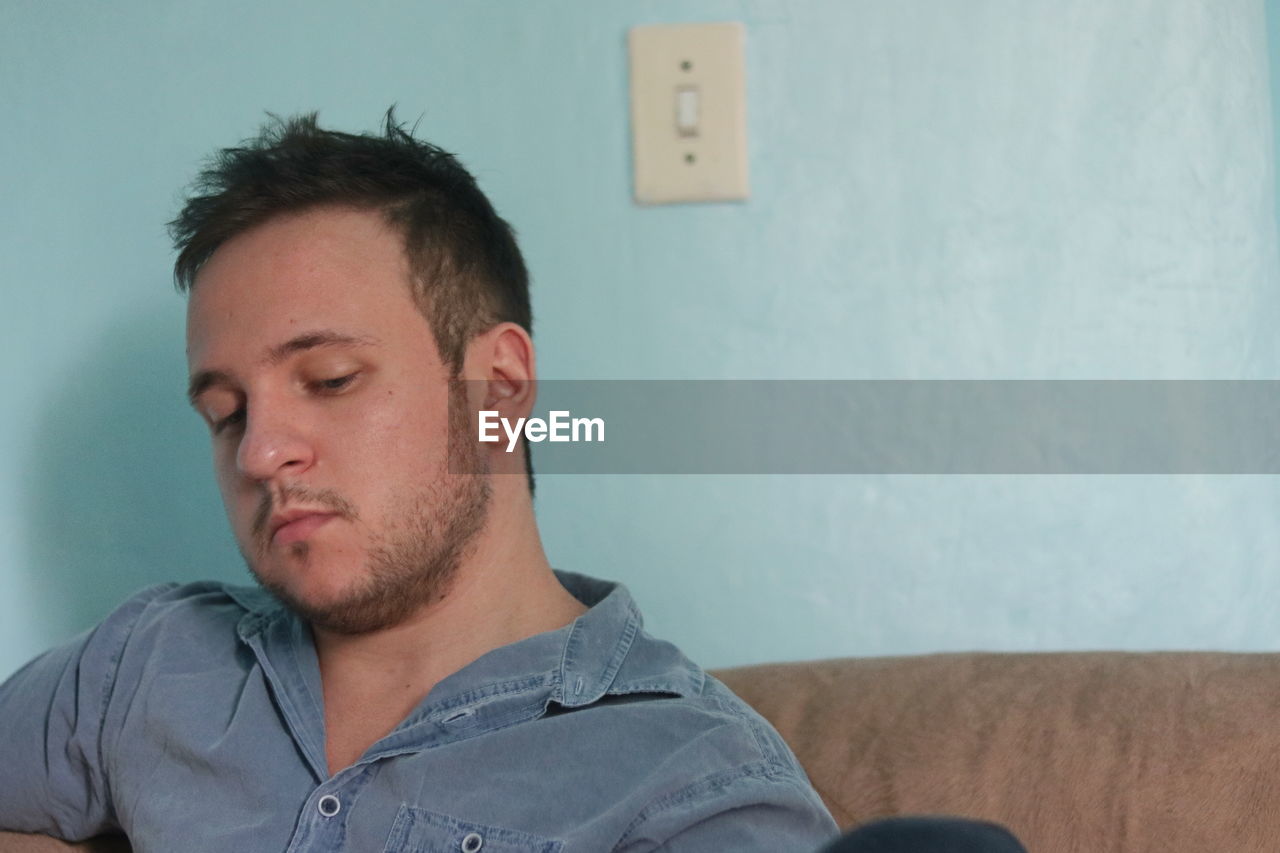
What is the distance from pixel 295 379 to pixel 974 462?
2.10 ft

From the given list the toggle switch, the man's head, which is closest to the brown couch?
the man's head

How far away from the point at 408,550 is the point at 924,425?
0.52 m

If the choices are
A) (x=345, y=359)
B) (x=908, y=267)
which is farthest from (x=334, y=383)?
(x=908, y=267)

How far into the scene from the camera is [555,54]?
1228mm

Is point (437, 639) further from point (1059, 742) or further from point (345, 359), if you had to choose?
point (1059, 742)

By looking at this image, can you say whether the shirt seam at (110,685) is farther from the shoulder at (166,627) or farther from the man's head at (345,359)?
the man's head at (345,359)

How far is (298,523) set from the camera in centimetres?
96

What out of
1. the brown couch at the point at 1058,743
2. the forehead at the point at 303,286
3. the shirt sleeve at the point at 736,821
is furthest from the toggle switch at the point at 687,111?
the shirt sleeve at the point at 736,821

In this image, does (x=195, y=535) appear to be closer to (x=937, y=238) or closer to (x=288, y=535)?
(x=288, y=535)

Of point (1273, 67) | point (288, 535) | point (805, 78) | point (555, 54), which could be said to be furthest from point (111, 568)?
point (1273, 67)

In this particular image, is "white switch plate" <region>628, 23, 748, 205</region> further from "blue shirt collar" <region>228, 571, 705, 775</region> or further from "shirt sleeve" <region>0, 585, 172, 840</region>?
"shirt sleeve" <region>0, 585, 172, 840</region>

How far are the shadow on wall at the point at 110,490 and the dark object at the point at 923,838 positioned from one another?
39.2 inches

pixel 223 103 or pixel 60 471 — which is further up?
pixel 223 103

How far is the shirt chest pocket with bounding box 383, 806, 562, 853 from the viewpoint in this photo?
832 millimetres
